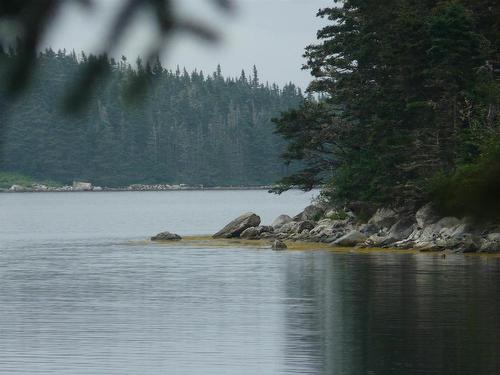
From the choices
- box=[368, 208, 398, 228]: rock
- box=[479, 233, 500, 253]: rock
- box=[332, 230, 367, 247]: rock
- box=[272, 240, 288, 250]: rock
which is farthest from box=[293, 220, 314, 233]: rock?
box=[479, 233, 500, 253]: rock

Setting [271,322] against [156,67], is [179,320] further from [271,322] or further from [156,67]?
[156,67]

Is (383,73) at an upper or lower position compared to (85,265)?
upper

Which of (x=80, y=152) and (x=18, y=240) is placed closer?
(x=18, y=240)

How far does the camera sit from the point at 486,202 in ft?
17.8

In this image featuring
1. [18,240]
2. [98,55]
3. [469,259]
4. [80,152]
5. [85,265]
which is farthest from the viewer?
[80,152]

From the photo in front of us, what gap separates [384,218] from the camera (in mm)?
60094

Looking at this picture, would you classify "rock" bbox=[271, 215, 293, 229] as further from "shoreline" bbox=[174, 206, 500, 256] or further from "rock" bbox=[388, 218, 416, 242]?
"rock" bbox=[388, 218, 416, 242]

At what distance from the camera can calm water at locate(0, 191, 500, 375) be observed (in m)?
21.3

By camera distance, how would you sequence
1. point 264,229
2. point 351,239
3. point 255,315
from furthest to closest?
point 264,229 → point 351,239 → point 255,315

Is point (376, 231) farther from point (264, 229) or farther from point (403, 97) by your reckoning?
point (264, 229)

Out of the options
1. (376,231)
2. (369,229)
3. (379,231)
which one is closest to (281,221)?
(369,229)

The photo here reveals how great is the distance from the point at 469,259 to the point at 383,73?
612 inches

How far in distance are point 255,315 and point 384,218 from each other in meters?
31.1

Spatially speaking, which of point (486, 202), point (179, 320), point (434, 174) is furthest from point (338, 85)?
point (486, 202)
